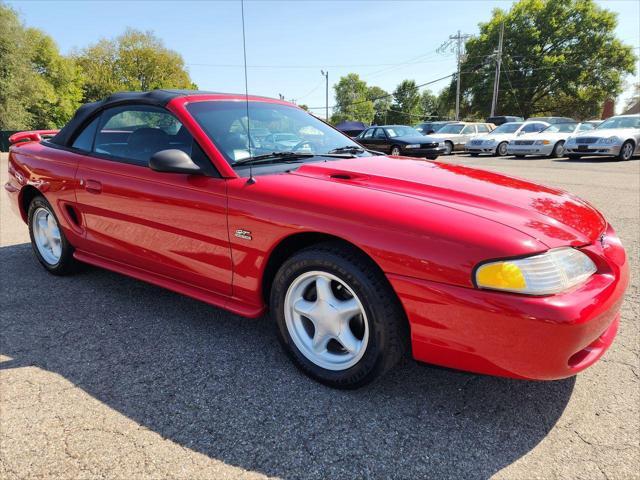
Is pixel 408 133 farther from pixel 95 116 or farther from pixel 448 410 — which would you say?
pixel 448 410

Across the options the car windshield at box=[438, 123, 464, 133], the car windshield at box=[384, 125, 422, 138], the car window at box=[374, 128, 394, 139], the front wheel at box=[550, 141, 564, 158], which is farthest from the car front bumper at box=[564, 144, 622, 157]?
the car windshield at box=[438, 123, 464, 133]

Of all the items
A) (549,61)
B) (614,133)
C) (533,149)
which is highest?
(549,61)

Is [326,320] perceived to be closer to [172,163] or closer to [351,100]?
[172,163]

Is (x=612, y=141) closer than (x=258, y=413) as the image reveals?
No

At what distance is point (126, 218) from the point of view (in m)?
2.85

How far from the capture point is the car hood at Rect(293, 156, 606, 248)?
76.0 inches

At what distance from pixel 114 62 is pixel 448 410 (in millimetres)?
65246

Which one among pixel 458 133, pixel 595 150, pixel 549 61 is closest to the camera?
pixel 595 150

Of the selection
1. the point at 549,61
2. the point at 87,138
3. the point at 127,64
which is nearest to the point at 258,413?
the point at 87,138

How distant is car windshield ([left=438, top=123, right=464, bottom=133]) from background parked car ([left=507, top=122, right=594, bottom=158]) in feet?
11.8

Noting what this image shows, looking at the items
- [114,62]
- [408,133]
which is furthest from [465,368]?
[114,62]

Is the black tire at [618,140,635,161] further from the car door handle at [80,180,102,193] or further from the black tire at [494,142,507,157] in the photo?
the car door handle at [80,180,102,193]

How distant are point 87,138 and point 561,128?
1739 centimetres

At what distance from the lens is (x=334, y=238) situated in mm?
2125
